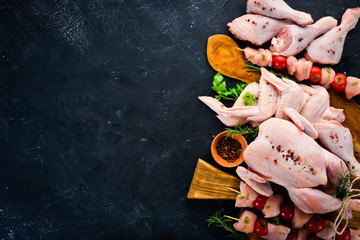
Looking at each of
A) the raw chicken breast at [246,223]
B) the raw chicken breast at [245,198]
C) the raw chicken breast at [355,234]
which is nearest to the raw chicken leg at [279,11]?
the raw chicken breast at [245,198]

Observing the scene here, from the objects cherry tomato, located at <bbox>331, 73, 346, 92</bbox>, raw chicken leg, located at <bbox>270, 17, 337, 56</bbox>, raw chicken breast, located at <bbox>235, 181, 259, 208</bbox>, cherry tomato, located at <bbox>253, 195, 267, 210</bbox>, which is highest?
raw chicken leg, located at <bbox>270, 17, 337, 56</bbox>

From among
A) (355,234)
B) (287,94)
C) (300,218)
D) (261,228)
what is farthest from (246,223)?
(287,94)

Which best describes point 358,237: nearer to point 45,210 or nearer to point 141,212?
point 141,212

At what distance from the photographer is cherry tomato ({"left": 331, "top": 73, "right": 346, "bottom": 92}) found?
2895mm

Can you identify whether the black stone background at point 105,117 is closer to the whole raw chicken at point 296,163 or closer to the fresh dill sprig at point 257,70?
the fresh dill sprig at point 257,70

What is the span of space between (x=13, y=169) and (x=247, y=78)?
2462 mm

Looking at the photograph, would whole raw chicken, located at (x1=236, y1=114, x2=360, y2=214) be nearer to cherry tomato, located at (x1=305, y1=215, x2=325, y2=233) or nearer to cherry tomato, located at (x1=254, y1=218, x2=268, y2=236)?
cherry tomato, located at (x1=305, y1=215, x2=325, y2=233)

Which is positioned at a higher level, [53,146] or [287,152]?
[53,146]

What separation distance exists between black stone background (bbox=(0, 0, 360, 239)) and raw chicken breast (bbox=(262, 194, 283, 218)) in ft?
1.19

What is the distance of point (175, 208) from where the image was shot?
9.80 ft

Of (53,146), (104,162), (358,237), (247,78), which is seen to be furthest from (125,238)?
(358,237)

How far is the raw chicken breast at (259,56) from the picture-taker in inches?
114

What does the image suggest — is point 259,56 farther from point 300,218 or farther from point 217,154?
point 300,218

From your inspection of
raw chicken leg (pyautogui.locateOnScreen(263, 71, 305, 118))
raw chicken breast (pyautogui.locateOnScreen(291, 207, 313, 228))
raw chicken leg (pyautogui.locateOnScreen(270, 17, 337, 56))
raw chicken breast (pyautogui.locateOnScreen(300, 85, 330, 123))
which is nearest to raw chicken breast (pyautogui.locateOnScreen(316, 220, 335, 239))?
raw chicken breast (pyautogui.locateOnScreen(291, 207, 313, 228))
